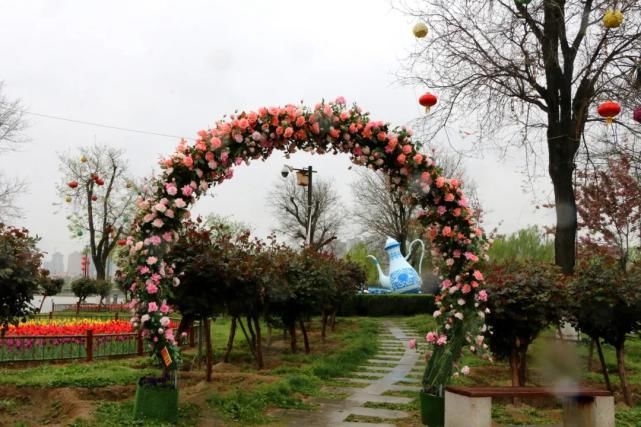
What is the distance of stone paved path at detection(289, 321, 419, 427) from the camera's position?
6996mm

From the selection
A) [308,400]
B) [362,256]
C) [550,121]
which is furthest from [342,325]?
[362,256]

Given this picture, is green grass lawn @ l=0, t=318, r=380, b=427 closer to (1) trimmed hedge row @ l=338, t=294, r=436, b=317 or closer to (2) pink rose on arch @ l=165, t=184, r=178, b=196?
(2) pink rose on arch @ l=165, t=184, r=178, b=196

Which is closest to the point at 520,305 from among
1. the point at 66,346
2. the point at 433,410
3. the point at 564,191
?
the point at 433,410

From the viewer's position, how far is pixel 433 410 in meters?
6.62

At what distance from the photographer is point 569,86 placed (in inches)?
510

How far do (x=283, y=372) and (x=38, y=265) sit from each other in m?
4.82

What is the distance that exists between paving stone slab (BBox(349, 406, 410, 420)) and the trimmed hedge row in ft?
64.6

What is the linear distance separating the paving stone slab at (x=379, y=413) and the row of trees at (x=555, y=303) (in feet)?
5.98

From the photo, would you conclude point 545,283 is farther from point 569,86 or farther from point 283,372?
point 569,86

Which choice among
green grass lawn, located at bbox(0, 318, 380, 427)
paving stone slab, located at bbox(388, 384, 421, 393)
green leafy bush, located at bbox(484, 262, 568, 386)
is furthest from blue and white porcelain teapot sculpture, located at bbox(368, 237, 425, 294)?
green leafy bush, located at bbox(484, 262, 568, 386)

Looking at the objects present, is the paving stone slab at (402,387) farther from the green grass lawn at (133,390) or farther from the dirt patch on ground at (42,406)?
the dirt patch on ground at (42,406)

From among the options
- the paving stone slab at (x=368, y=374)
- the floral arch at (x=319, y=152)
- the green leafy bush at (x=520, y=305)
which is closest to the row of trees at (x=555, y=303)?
the green leafy bush at (x=520, y=305)

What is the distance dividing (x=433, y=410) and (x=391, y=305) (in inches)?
848

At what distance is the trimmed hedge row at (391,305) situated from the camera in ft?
90.5
